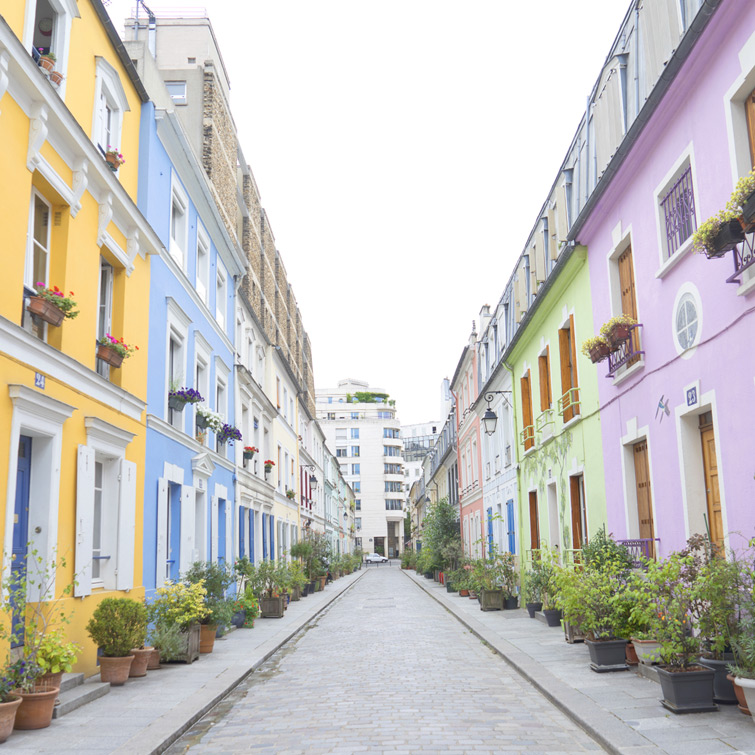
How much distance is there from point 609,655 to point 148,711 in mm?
5328

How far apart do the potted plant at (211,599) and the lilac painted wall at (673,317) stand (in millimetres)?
6380

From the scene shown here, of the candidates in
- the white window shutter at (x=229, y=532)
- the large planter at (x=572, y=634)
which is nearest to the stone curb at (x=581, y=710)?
the large planter at (x=572, y=634)

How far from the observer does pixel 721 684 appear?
6.99 m

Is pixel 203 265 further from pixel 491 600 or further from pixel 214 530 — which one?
pixel 491 600

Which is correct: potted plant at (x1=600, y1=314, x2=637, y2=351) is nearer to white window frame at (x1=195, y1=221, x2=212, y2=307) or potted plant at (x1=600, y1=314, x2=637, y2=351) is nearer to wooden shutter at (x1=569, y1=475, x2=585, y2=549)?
wooden shutter at (x1=569, y1=475, x2=585, y2=549)

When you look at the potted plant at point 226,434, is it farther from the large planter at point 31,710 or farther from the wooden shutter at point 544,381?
the large planter at point 31,710

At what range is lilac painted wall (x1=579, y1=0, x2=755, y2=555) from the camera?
7.42 m

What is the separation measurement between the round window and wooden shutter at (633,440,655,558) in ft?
7.21

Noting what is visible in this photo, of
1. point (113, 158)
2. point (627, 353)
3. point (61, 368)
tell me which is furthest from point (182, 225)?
point (627, 353)

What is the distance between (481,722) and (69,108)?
27.2 ft

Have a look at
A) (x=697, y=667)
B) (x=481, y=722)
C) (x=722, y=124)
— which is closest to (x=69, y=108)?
(x=722, y=124)

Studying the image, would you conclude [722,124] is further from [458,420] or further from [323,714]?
[458,420]

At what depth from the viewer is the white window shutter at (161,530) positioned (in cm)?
1261

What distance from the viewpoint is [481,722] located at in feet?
24.1
